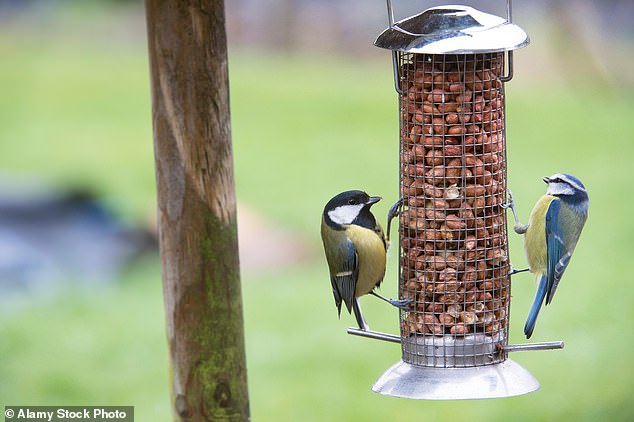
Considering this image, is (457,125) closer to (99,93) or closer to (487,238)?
(487,238)

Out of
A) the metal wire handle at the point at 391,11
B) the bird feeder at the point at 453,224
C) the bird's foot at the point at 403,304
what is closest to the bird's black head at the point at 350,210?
→ the bird feeder at the point at 453,224

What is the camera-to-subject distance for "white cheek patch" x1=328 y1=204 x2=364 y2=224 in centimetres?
374

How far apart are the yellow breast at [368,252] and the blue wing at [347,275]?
24 mm

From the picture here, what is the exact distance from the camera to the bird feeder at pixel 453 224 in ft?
11.3

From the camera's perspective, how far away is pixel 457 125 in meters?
3.48

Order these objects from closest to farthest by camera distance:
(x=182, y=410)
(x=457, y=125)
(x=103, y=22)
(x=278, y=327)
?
(x=182, y=410)
(x=457, y=125)
(x=278, y=327)
(x=103, y=22)

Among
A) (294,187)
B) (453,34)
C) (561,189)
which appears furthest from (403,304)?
(294,187)

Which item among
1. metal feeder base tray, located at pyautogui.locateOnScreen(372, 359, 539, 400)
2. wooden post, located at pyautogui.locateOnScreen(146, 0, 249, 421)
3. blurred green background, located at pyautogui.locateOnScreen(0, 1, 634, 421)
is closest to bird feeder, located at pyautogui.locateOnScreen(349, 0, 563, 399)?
metal feeder base tray, located at pyautogui.locateOnScreen(372, 359, 539, 400)

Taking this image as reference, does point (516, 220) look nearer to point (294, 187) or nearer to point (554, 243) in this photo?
point (554, 243)

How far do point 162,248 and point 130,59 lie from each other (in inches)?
587

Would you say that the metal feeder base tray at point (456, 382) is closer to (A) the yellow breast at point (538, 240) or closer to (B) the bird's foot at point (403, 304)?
(B) the bird's foot at point (403, 304)

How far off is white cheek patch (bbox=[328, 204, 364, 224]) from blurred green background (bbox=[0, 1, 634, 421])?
2548 mm

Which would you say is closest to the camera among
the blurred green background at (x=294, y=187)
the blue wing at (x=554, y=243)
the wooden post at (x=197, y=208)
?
the wooden post at (x=197, y=208)

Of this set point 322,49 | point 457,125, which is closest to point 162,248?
point 457,125
